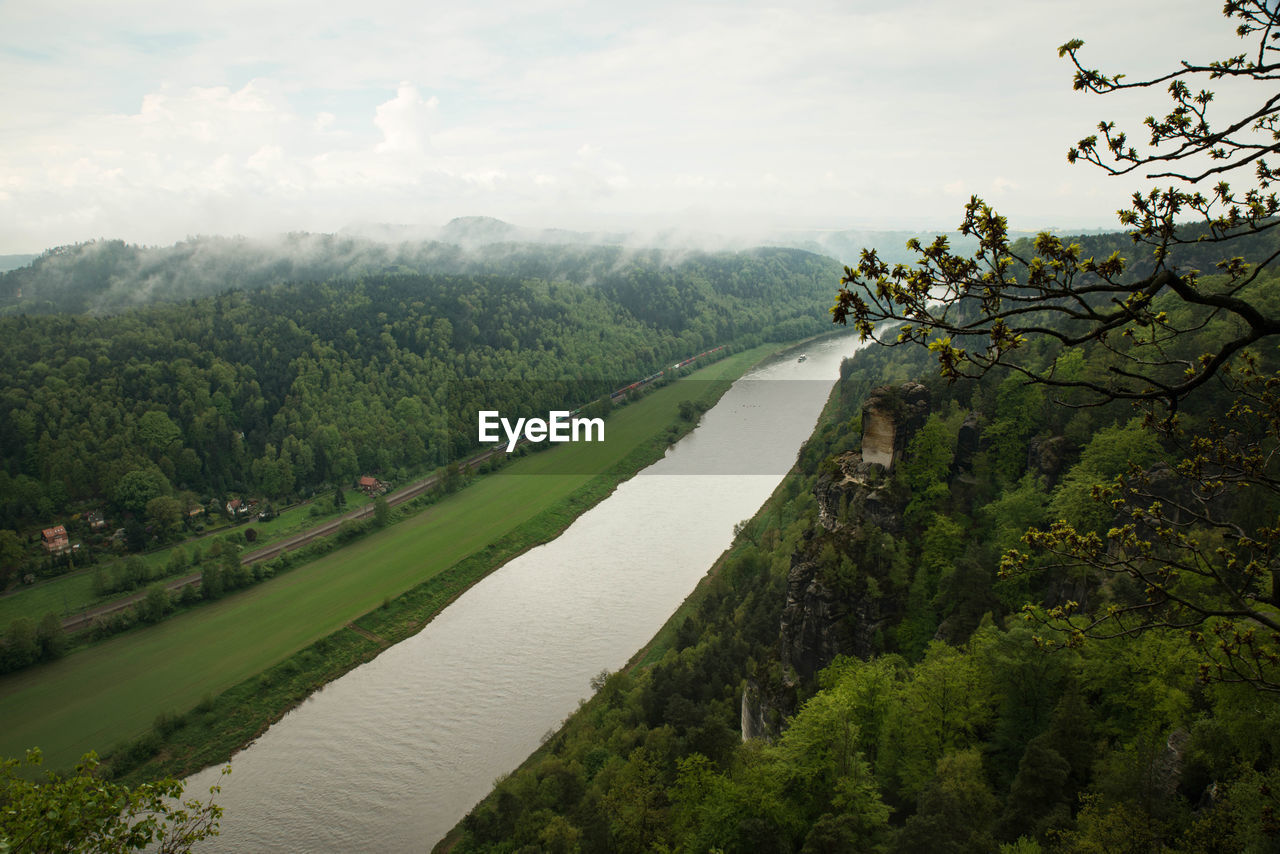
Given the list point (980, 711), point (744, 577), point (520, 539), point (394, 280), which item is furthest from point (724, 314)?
point (980, 711)

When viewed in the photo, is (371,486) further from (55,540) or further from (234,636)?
(234,636)

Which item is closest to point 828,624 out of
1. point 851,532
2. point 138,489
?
point 851,532

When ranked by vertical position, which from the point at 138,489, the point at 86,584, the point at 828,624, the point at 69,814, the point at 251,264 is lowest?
the point at 86,584

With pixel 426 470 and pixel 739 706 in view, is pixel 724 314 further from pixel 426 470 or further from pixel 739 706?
pixel 739 706

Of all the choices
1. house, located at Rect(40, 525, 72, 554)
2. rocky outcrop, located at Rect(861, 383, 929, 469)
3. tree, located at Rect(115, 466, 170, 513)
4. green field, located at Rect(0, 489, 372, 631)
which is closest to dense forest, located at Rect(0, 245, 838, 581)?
tree, located at Rect(115, 466, 170, 513)

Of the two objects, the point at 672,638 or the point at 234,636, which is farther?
the point at 234,636

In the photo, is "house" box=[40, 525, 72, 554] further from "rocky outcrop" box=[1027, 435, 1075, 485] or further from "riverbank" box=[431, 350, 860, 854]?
"rocky outcrop" box=[1027, 435, 1075, 485]
